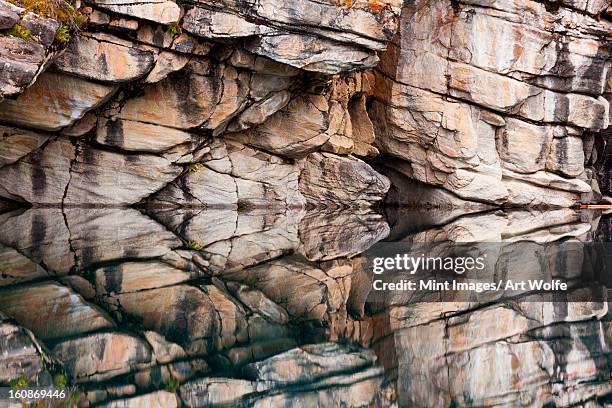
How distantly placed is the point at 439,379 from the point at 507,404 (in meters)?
0.77

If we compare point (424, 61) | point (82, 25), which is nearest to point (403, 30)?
point (424, 61)

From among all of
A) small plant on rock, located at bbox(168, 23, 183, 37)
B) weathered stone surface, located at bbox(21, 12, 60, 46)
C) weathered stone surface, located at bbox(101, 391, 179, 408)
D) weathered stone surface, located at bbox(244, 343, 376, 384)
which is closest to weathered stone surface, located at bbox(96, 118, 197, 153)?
small plant on rock, located at bbox(168, 23, 183, 37)

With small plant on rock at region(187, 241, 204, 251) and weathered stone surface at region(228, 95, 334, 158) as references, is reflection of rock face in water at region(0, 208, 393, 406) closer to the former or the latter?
small plant on rock at region(187, 241, 204, 251)

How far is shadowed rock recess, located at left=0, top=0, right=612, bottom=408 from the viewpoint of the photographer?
752 cm

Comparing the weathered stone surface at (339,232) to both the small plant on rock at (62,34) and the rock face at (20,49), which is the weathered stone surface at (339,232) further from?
the small plant on rock at (62,34)

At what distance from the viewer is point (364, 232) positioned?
61.6 ft

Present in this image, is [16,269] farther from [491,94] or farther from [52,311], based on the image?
[491,94]

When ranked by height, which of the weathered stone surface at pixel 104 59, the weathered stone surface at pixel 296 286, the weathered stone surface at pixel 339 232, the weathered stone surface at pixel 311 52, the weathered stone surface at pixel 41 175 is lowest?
the weathered stone surface at pixel 296 286

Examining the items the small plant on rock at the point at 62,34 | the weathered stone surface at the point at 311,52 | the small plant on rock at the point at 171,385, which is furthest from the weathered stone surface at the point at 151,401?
the weathered stone surface at the point at 311,52

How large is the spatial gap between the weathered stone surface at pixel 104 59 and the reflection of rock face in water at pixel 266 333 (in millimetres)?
5514

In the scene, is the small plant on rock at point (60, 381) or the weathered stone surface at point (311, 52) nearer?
the small plant on rock at point (60, 381)

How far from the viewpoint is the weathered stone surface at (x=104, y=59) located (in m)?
18.9

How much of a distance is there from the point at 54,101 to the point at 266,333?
13.1 m

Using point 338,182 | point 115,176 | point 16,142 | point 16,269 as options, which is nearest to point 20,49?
point 16,142
